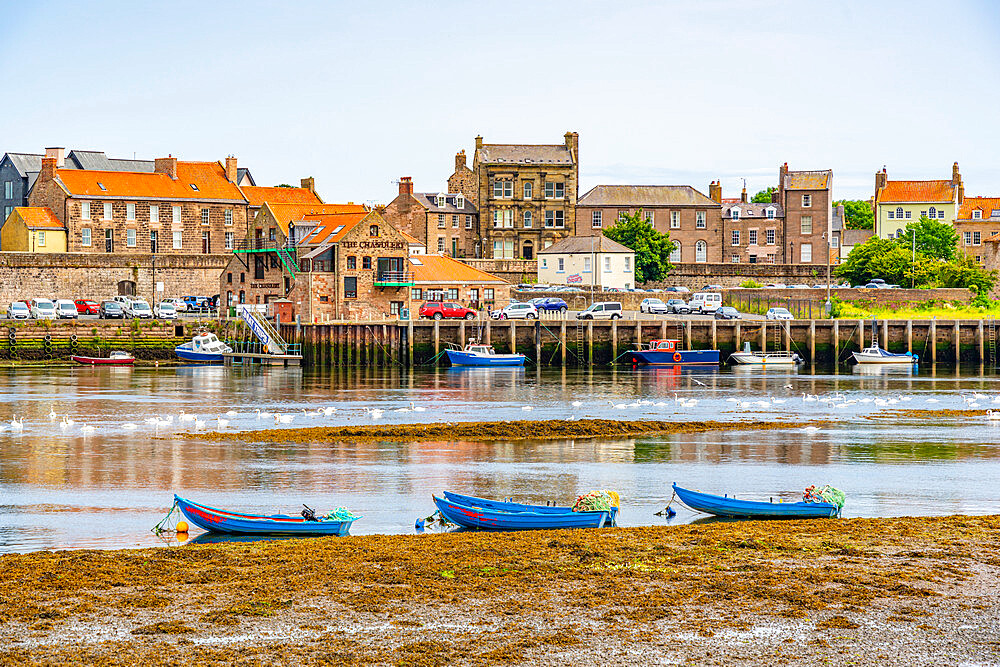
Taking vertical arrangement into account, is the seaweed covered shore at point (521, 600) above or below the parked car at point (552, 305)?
below

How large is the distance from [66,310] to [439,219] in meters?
38.9

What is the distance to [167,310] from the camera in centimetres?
7769

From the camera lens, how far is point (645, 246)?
10138 centimetres

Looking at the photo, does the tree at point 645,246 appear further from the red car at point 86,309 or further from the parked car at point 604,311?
the red car at point 86,309

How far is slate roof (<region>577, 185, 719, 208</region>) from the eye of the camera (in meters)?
111

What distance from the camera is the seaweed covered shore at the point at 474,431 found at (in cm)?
3622

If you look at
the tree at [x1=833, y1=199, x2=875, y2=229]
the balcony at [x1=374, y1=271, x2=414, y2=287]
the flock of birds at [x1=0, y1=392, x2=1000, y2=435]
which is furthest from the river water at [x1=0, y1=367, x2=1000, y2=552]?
the tree at [x1=833, y1=199, x2=875, y2=229]

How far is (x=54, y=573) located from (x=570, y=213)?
94734 millimetres

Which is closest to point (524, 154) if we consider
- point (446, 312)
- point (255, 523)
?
point (446, 312)

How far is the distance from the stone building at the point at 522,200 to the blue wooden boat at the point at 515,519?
3470 inches

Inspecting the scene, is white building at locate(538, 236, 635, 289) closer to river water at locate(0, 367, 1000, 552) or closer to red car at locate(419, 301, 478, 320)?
red car at locate(419, 301, 478, 320)

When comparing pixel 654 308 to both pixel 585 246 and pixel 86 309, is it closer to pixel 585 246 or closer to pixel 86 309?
pixel 585 246

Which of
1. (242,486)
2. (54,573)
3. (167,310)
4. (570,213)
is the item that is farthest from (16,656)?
(570,213)

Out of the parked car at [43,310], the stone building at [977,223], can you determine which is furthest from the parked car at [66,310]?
the stone building at [977,223]
